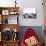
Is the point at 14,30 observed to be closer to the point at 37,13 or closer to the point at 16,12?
the point at 16,12

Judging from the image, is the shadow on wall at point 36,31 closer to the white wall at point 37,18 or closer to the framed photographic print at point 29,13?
the white wall at point 37,18

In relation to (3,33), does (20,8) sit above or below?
above

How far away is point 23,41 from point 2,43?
0.67 metres

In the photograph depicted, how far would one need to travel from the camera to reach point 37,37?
4574mm

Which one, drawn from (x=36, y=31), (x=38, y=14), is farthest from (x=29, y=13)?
(x=36, y=31)

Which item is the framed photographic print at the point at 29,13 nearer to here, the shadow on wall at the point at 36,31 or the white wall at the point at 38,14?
the white wall at the point at 38,14

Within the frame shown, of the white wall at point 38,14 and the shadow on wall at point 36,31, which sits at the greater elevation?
the white wall at point 38,14

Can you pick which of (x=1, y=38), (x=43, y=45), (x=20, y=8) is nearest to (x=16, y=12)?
(x=20, y=8)

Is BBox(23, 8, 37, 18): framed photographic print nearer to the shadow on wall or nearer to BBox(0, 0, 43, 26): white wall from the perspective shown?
BBox(0, 0, 43, 26): white wall

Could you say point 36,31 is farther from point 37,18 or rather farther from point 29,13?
point 29,13

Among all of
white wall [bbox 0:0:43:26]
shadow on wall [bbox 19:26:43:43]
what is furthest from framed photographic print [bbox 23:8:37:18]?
shadow on wall [bbox 19:26:43:43]

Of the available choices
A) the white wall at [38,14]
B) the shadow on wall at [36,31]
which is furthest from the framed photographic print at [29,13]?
the shadow on wall at [36,31]

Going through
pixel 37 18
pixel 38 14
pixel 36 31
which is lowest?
pixel 36 31

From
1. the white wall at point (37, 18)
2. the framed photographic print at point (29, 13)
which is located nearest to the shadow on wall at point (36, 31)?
the white wall at point (37, 18)
